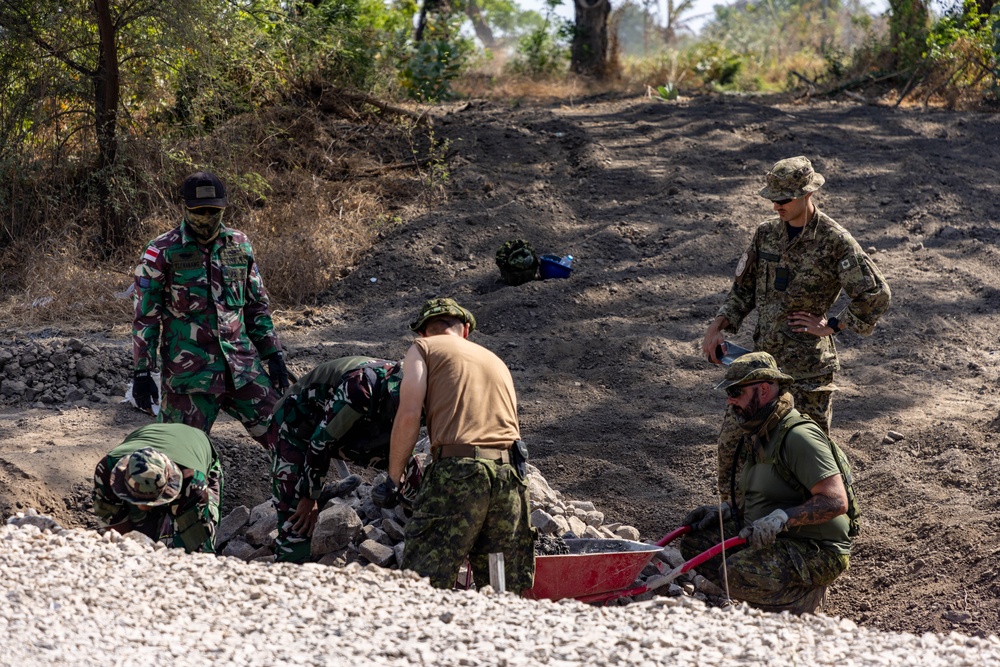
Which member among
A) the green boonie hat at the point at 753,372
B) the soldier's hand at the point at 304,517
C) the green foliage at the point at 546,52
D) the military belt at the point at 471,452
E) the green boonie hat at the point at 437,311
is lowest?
the soldier's hand at the point at 304,517

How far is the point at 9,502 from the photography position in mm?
5332

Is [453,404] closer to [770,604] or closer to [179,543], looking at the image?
[179,543]

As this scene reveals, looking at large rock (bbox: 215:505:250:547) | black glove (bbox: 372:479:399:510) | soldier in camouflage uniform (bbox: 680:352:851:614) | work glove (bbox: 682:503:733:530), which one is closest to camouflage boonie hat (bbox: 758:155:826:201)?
soldier in camouflage uniform (bbox: 680:352:851:614)

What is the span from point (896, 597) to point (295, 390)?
9.70ft

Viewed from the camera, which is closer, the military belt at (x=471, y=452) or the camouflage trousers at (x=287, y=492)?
the military belt at (x=471, y=452)

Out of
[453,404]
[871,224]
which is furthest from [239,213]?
[453,404]

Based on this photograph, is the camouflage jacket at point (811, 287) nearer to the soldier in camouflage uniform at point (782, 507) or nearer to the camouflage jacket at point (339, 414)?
the soldier in camouflage uniform at point (782, 507)

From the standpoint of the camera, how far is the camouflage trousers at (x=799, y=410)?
486 cm

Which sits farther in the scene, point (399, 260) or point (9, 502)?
point (399, 260)

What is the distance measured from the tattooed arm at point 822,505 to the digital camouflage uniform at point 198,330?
2.57 meters

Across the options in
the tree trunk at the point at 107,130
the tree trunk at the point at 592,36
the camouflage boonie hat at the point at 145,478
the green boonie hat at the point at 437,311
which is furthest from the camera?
the tree trunk at the point at 592,36

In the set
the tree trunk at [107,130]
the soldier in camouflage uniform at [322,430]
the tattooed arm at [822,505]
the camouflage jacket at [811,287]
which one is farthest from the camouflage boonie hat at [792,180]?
the tree trunk at [107,130]

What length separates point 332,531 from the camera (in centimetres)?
486

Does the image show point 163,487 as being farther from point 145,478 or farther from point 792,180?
point 792,180
